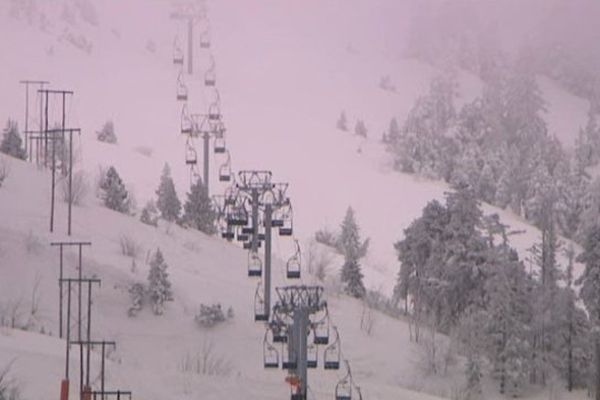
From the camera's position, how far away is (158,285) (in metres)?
15.3

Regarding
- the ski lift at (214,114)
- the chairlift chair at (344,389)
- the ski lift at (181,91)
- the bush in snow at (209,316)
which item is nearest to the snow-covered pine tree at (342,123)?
the ski lift at (181,91)

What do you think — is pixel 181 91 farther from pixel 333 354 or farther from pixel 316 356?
pixel 316 356

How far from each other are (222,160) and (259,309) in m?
10.7

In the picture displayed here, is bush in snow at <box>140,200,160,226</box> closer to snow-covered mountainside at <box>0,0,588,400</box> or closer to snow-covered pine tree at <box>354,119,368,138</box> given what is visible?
snow-covered mountainside at <box>0,0,588,400</box>

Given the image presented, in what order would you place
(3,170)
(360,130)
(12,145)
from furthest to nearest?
1. (360,130)
2. (12,145)
3. (3,170)

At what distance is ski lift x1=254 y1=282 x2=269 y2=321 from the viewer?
14.5 m

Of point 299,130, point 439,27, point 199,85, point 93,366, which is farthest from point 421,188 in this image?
point 93,366

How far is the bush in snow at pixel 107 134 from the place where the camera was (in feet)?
82.4

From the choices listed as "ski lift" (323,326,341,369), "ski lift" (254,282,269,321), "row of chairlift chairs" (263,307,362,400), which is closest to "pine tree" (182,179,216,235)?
"ski lift" (254,282,269,321)

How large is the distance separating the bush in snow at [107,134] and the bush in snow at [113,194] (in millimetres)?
6071

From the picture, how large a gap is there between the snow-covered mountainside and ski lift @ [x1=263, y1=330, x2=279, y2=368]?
19 centimetres

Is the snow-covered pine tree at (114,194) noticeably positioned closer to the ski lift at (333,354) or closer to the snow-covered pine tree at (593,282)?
the ski lift at (333,354)

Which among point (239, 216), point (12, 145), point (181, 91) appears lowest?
point (239, 216)

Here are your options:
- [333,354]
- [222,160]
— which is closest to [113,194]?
[333,354]
